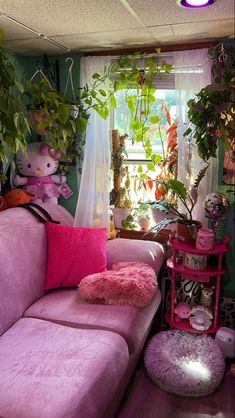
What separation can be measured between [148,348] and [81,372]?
78 cm

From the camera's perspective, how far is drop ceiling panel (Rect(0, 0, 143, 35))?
4.39ft

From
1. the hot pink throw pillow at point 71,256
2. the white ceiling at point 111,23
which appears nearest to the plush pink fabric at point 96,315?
the hot pink throw pillow at point 71,256

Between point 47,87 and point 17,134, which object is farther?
point 47,87

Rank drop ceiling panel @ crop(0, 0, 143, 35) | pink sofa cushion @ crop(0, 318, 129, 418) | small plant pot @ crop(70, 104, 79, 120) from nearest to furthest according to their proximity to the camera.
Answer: pink sofa cushion @ crop(0, 318, 129, 418), drop ceiling panel @ crop(0, 0, 143, 35), small plant pot @ crop(70, 104, 79, 120)

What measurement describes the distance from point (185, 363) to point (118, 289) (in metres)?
0.55

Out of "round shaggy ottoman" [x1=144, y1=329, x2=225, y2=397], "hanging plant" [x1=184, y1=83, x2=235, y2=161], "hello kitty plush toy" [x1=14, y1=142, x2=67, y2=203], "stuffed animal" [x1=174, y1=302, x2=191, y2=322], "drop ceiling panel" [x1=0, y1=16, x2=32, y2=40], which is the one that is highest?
"drop ceiling panel" [x1=0, y1=16, x2=32, y2=40]

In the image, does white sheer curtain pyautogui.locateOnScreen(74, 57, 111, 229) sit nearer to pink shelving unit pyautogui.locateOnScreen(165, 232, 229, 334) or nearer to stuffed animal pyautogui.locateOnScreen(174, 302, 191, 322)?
pink shelving unit pyautogui.locateOnScreen(165, 232, 229, 334)

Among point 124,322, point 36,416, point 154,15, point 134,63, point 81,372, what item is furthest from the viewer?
point 134,63

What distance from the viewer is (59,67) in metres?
2.29

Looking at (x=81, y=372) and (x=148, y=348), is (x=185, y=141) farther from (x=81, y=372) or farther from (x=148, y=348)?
(x=81, y=372)

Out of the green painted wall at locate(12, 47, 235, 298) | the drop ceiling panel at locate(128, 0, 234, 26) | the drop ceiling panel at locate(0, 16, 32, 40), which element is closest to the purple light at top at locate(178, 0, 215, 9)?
the drop ceiling panel at locate(128, 0, 234, 26)

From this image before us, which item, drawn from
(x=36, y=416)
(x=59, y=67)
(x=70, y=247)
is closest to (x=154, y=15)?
(x=59, y=67)

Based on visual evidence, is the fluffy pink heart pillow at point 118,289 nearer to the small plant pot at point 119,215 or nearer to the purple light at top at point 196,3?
the small plant pot at point 119,215

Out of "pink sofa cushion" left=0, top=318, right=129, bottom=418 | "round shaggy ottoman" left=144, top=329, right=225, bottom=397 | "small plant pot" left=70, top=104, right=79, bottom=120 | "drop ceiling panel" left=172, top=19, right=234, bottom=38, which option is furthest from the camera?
"small plant pot" left=70, top=104, right=79, bottom=120
